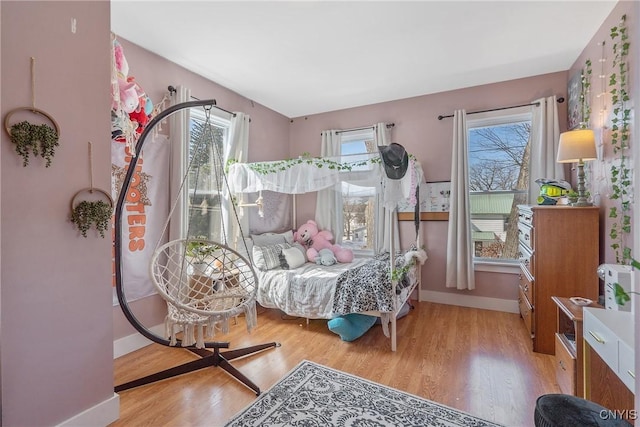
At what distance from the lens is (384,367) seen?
7.24ft

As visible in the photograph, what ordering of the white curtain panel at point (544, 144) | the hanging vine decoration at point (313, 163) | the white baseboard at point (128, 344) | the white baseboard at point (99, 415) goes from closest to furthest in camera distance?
1. the white baseboard at point (99, 415)
2. the white baseboard at point (128, 344)
3. the hanging vine decoration at point (313, 163)
4. the white curtain panel at point (544, 144)

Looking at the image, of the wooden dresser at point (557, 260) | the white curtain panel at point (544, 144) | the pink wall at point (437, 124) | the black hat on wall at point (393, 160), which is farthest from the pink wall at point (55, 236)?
the white curtain panel at point (544, 144)

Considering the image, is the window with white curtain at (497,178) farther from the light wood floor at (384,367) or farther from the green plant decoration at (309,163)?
the green plant decoration at (309,163)

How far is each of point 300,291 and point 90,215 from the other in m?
1.85

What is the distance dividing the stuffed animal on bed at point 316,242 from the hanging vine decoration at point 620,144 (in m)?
2.37

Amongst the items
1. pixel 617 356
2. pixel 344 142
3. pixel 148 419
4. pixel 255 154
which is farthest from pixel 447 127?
pixel 148 419

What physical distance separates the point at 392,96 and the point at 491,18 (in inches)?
62.8

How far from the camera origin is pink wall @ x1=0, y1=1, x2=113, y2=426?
4.12 feet

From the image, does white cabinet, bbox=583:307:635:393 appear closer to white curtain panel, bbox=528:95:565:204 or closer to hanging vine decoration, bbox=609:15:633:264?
hanging vine decoration, bbox=609:15:633:264

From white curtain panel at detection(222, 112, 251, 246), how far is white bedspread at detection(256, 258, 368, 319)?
2.03 feet

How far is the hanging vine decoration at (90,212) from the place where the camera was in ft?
4.79

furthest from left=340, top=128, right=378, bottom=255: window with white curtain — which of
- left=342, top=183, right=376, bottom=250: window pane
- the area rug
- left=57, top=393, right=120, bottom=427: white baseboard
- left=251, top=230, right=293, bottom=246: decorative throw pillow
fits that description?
left=57, top=393, right=120, bottom=427: white baseboard

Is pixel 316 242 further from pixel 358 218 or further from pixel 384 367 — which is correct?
pixel 384 367

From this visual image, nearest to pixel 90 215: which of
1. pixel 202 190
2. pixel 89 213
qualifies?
pixel 89 213
